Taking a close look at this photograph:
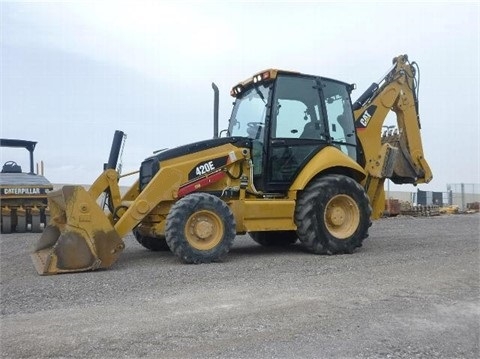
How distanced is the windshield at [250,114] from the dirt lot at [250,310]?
2.25m

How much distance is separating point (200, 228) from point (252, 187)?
129 centimetres

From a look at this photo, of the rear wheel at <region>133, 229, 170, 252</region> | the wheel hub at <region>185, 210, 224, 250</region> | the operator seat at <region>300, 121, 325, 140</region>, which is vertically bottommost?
the rear wheel at <region>133, 229, 170, 252</region>

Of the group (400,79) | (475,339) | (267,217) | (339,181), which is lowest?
(475,339)

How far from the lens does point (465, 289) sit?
211 inches

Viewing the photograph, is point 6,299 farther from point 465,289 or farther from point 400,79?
point 400,79

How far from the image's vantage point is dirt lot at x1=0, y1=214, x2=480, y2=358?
360 centimetres

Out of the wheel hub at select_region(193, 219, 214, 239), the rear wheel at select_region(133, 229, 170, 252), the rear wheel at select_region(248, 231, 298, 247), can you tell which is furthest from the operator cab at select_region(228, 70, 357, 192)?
the rear wheel at select_region(133, 229, 170, 252)

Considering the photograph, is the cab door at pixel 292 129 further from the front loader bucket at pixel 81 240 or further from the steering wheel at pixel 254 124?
the front loader bucket at pixel 81 240

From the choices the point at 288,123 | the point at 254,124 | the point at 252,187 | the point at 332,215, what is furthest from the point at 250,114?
the point at 332,215

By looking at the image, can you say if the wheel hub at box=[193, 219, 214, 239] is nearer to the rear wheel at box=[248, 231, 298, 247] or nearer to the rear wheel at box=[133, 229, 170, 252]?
the rear wheel at box=[133, 229, 170, 252]

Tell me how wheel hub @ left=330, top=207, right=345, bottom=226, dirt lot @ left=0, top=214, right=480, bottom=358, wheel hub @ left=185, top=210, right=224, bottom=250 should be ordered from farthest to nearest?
wheel hub @ left=330, top=207, right=345, bottom=226 < wheel hub @ left=185, top=210, right=224, bottom=250 < dirt lot @ left=0, top=214, right=480, bottom=358

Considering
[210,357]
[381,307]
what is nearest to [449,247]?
[381,307]

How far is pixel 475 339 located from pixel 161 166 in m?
4.81

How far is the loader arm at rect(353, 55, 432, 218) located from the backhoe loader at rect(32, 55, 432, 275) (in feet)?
0.13
